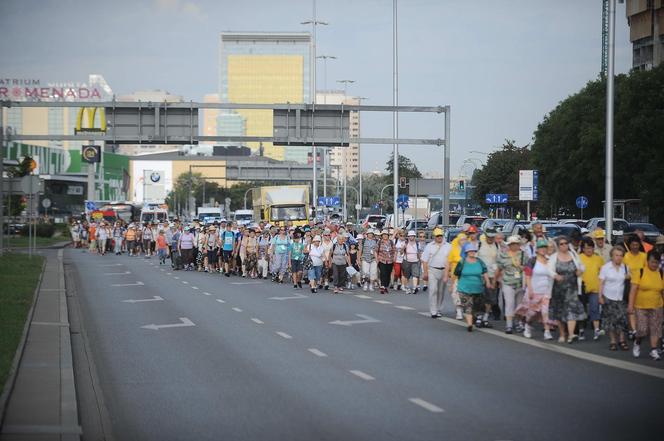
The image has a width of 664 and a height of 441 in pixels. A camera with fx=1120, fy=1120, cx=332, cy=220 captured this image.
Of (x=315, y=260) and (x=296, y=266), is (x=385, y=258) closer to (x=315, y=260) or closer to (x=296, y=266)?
(x=315, y=260)

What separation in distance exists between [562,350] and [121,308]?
11.5m

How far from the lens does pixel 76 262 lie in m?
48.8

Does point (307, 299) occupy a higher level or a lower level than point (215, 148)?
lower

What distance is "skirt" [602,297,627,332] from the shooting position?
55.4 ft

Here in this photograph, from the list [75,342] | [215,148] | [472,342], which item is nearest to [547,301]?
[472,342]

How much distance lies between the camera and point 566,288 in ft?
59.3

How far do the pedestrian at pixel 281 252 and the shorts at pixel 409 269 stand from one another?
4.98 meters

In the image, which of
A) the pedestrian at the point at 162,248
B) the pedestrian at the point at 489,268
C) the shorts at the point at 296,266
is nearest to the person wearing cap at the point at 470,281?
the pedestrian at the point at 489,268

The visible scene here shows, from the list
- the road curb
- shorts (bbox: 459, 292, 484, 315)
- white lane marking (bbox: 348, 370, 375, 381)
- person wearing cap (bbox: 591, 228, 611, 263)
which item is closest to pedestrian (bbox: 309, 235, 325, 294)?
the road curb

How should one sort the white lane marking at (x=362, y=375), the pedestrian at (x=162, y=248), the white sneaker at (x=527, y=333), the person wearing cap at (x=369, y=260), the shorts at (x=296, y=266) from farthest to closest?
the pedestrian at (x=162, y=248) → the shorts at (x=296, y=266) → the person wearing cap at (x=369, y=260) → the white sneaker at (x=527, y=333) → the white lane marking at (x=362, y=375)

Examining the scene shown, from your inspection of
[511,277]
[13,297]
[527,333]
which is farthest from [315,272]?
[527,333]

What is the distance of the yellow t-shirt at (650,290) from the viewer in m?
15.9

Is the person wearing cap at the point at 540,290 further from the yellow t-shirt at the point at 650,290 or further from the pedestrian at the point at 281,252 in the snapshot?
the pedestrian at the point at 281,252

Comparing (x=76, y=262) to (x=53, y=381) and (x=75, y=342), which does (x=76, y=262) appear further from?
(x=53, y=381)
